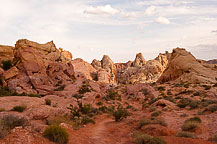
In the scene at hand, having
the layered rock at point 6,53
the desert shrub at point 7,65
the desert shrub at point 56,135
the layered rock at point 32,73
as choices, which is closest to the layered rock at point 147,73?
the layered rock at point 32,73

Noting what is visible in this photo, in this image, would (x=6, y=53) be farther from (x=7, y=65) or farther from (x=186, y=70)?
(x=186, y=70)

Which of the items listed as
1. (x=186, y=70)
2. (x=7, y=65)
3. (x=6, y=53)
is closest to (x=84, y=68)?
(x=6, y=53)

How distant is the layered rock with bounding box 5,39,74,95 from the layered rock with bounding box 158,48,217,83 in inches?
1022

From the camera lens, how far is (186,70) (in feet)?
138

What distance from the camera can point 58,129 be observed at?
8359 mm

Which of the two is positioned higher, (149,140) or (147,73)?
(147,73)

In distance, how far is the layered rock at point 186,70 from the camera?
127 ft

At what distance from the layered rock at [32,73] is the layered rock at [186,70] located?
2596 centimetres

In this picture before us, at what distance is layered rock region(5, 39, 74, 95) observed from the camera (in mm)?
23141

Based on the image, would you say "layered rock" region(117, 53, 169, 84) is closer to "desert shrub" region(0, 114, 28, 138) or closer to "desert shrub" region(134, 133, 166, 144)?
"desert shrub" region(134, 133, 166, 144)

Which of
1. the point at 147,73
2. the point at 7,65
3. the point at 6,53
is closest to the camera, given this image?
the point at 7,65

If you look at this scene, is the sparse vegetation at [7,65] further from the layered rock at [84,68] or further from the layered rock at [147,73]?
the layered rock at [147,73]

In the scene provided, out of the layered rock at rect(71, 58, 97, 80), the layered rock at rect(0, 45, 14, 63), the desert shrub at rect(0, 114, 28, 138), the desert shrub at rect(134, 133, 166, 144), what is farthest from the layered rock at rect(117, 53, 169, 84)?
the desert shrub at rect(0, 114, 28, 138)

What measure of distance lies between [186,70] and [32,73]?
1304 inches
